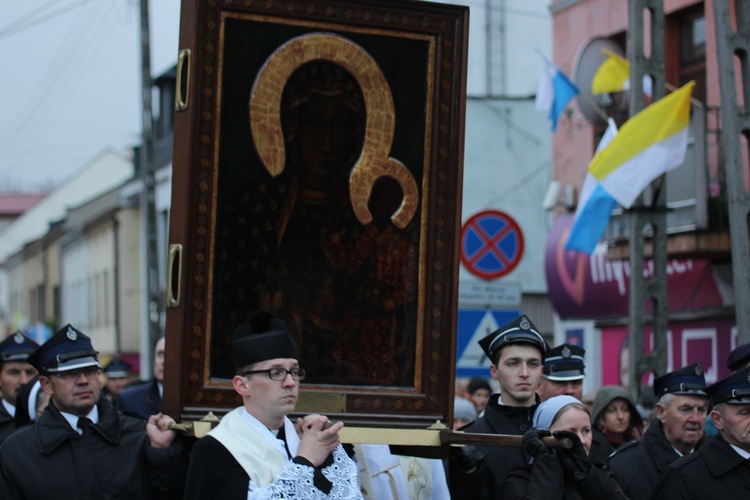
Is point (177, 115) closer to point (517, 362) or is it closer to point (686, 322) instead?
point (517, 362)

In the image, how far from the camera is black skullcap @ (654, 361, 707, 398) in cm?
761

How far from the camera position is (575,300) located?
1967 cm

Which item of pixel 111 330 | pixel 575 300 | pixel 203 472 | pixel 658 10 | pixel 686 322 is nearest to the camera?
pixel 203 472

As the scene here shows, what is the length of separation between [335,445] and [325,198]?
4.31 ft

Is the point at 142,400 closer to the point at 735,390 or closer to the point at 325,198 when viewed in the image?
the point at 325,198

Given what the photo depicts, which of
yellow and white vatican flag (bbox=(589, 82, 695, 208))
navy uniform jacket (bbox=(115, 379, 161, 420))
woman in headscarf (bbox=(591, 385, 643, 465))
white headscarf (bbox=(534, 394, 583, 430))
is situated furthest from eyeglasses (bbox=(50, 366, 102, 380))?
yellow and white vatican flag (bbox=(589, 82, 695, 208))

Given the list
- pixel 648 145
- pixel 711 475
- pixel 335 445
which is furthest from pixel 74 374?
pixel 648 145

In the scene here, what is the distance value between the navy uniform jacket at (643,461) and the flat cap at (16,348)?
4054 mm

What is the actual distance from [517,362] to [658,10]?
21.5ft

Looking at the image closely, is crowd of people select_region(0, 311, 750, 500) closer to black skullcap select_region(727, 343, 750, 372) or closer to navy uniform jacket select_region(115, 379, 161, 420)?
black skullcap select_region(727, 343, 750, 372)

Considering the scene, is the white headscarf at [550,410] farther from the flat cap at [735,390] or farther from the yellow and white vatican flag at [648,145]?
the yellow and white vatican flag at [648,145]

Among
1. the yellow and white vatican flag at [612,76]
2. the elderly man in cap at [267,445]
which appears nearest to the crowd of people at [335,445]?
the elderly man in cap at [267,445]

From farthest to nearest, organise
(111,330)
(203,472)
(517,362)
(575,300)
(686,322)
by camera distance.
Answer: (111,330)
(575,300)
(686,322)
(517,362)
(203,472)

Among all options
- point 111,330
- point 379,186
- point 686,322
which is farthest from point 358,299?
point 111,330
